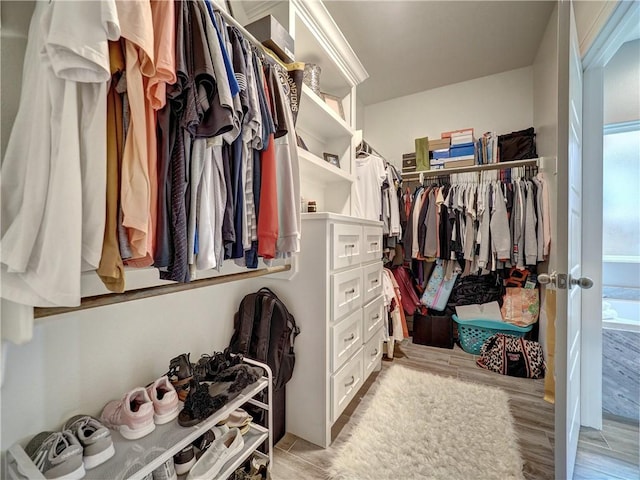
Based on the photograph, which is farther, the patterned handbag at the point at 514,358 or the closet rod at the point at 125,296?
the patterned handbag at the point at 514,358

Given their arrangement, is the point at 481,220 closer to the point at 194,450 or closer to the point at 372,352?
the point at 372,352

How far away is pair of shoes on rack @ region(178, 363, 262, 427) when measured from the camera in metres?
0.83

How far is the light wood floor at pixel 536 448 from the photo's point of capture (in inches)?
45.1

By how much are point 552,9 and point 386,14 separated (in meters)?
1.18

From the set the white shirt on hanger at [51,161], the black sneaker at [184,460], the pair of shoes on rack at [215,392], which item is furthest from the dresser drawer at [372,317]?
the white shirt on hanger at [51,161]

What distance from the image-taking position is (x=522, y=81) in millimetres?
2506

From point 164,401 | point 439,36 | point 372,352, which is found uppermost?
point 439,36

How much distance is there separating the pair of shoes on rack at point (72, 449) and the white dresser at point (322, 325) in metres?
0.80

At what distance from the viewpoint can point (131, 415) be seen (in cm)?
77

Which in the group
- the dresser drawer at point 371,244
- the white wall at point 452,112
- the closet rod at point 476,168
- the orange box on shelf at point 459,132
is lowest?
the dresser drawer at point 371,244

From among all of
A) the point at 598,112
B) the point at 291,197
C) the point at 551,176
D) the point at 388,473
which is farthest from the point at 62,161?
the point at 551,176

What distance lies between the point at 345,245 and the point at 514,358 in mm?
1703

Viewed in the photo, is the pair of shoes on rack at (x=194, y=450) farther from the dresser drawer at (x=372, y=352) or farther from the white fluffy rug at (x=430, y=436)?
the dresser drawer at (x=372, y=352)

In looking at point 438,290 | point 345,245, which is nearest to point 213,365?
point 345,245
